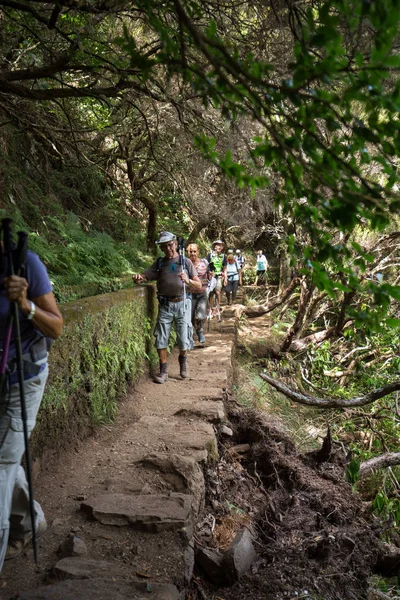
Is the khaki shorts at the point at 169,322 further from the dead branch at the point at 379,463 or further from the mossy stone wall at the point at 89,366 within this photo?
the dead branch at the point at 379,463

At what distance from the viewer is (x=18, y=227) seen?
793cm

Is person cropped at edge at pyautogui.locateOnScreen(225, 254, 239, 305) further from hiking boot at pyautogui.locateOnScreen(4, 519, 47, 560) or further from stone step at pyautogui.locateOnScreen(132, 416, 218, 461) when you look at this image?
hiking boot at pyautogui.locateOnScreen(4, 519, 47, 560)

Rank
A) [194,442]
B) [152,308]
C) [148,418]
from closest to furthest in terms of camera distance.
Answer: [194,442] → [148,418] → [152,308]

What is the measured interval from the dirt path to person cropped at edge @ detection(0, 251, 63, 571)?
1.34ft

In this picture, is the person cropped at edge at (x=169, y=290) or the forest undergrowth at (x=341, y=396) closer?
the forest undergrowth at (x=341, y=396)

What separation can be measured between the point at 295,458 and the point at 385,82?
4.93 meters

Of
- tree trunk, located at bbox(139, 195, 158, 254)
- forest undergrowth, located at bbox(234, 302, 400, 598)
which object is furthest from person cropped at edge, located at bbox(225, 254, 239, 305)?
tree trunk, located at bbox(139, 195, 158, 254)

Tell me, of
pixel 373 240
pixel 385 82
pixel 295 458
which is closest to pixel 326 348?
pixel 373 240

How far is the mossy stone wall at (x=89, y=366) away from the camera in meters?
4.80

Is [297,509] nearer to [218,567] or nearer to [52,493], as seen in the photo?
[218,567]

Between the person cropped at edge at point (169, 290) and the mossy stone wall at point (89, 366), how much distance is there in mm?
324

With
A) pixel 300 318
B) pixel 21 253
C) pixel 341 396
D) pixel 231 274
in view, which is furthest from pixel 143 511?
pixel 231 274

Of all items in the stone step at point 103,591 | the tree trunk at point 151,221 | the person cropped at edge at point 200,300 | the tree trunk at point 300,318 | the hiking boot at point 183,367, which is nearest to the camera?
the stone step at point 103,591

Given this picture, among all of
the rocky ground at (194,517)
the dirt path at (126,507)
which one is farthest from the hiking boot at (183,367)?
the dirt path at (126,507)
